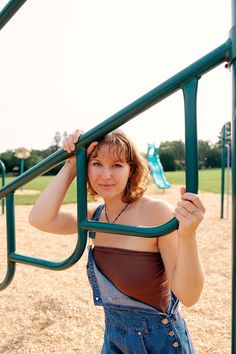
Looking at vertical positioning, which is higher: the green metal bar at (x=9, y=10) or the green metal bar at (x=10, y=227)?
the green metal bar at (x=9, y=10)

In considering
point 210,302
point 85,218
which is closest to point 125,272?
point 85,218

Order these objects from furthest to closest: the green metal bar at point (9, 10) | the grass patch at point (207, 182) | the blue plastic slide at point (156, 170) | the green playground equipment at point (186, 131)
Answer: the grass patch at point (207, 182)
the blue plastic slide at point (156, 170)
the green metal bar at point (9, 10)
the green playground equipment at point (186, 131)

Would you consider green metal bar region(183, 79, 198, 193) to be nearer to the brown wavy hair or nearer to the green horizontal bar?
the green horizontal bar

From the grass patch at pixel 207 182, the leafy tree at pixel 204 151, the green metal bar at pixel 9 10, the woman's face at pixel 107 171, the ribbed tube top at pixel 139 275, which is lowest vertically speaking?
the grass patch at pixel 207 182

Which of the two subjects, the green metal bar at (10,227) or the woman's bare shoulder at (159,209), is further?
the woman's bare shoulder at (159,209)

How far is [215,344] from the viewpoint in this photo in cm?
220

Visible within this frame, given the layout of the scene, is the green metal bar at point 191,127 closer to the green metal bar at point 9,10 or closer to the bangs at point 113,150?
the bangs at point 113,150

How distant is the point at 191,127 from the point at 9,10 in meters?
0.59

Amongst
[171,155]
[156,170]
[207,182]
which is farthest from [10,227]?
[171,155]

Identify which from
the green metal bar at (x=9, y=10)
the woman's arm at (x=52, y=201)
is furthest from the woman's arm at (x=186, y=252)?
A: the green metal bar at (x=9, y=10)

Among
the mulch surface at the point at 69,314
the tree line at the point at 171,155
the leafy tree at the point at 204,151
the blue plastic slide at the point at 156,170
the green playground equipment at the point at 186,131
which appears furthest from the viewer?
the leafy tree at the point at 204,151

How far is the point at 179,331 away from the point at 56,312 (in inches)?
64.7

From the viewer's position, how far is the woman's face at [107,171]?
3.47ft

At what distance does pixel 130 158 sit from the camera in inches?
46.0
